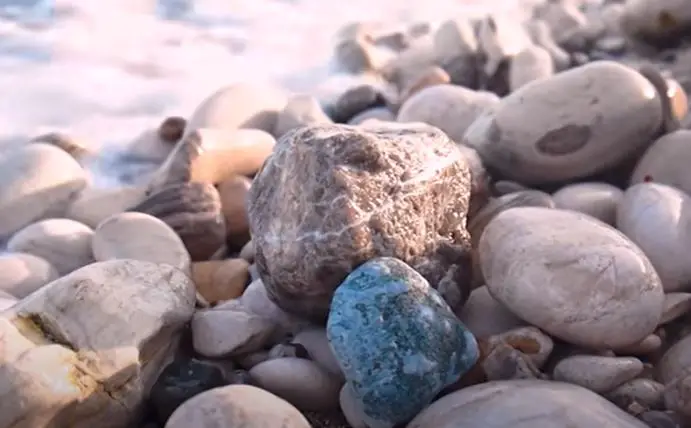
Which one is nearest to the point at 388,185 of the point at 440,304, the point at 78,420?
the point at 440,304

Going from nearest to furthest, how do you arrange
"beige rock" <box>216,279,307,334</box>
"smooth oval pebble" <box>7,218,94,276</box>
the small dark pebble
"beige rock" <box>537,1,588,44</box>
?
the small dark pebble
"beige rock" <box>216,279,307,334</box>
"smooth oval pebble" <box>7,218,94,276</box>
"beige rock" <box>537,1,588,44</box>

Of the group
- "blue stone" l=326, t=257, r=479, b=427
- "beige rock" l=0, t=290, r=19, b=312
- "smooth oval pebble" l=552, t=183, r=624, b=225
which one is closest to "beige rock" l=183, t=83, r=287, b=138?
"beige rock" l=0, t=290, r=19, b=312

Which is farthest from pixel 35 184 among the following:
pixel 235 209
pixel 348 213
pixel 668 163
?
pixel 668 163

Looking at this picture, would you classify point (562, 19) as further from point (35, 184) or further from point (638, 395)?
point (638, 395)

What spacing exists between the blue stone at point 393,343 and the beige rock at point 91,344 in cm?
39

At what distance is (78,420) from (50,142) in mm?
1881

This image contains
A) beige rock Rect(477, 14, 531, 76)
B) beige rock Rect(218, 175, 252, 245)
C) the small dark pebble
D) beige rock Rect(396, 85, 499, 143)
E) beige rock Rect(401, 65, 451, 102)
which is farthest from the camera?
beige rock Rect(477, 14, 531, 76)

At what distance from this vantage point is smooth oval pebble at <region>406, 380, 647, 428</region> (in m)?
1.55

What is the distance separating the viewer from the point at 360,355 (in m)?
1.69

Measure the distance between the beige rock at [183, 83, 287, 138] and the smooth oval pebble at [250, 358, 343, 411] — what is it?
4.90ft

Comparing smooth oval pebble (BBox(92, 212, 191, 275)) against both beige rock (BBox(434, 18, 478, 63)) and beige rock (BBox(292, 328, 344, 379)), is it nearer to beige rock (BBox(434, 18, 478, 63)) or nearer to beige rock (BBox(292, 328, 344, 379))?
beige rock (BBox(292, 328, 344, 379))

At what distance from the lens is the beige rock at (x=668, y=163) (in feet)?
7.99

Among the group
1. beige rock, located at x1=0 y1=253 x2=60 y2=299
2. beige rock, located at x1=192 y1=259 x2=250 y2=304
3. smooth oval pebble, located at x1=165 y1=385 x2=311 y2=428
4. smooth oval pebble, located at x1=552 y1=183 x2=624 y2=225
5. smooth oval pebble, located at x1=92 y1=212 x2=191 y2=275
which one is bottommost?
beige rock, located at x1=192 y1=259 x2=250 y2=304

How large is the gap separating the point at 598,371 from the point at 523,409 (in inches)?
10.5
